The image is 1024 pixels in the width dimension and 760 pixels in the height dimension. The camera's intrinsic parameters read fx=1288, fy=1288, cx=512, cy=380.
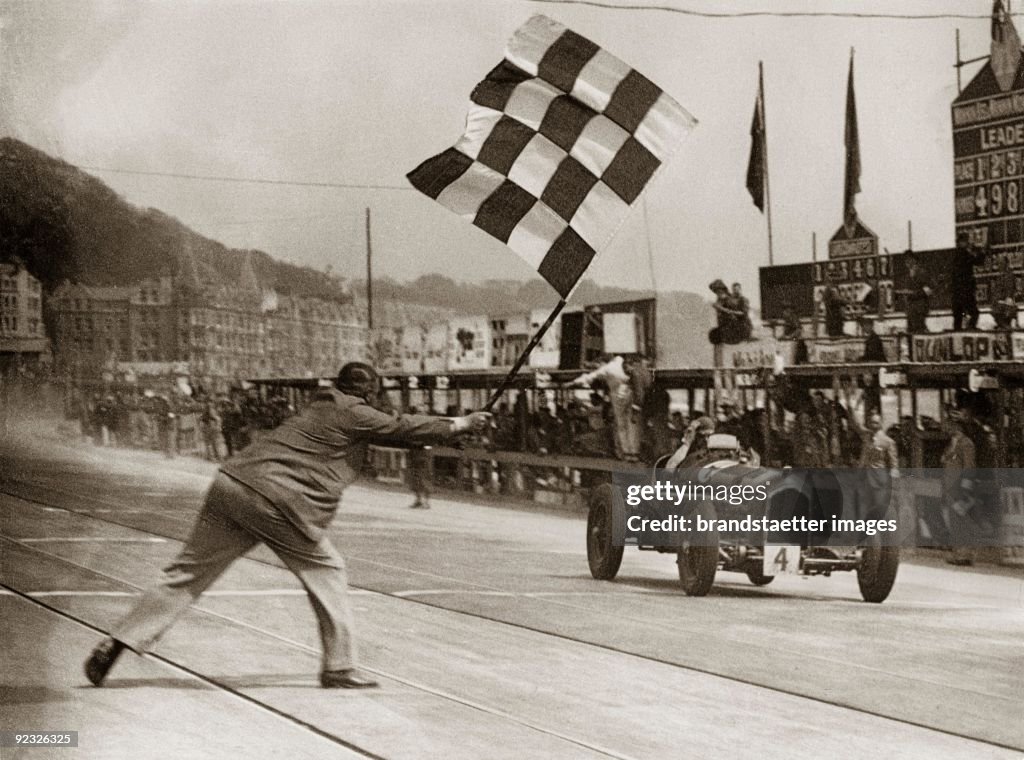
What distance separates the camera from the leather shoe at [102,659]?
15.4 feet

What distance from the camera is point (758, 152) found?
18.7 ft

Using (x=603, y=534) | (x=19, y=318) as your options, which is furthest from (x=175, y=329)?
(x=603, y=534)

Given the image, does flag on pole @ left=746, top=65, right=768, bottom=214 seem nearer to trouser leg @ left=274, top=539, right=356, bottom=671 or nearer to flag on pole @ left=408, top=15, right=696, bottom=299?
flag on pole @ left=408, top=15, right=696, bottom=299

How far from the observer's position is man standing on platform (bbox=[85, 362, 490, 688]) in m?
4.73

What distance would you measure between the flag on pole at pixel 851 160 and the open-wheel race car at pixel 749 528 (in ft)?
3.71

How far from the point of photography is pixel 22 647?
16.3 ft

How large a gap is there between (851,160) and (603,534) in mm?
1974

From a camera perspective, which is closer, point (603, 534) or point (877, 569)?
point (877, 569)

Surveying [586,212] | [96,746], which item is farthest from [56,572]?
Answer: [586,212]

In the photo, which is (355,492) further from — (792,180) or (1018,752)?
(1018,752)

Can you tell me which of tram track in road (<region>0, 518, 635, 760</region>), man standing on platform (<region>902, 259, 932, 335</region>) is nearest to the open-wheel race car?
A: man standing on platform (<region>902, 259, 932, 335</region>)

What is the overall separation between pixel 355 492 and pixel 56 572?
1.29 m

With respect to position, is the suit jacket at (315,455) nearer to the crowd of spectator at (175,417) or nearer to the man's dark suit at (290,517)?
the man's dark suit at (290,517)

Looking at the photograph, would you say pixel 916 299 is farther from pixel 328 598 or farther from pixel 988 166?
pixel 328 598
